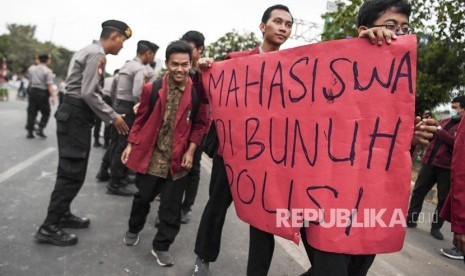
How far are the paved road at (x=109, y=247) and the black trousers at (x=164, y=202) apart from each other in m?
0.20

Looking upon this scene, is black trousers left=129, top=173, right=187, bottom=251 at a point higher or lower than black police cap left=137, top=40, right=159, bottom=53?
lower

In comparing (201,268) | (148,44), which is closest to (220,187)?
(201,268)

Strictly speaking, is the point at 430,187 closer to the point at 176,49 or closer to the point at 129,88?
the point at 176,49

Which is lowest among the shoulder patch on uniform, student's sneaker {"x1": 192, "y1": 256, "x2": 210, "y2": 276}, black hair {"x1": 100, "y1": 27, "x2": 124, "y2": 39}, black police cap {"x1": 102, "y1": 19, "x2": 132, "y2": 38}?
student's sneaker {"x1": 192, "y1": 256, "x2": 210, "y2": 276}

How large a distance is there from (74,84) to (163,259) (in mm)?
1577

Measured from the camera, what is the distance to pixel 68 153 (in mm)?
3037

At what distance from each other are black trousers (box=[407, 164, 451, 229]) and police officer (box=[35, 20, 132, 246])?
397 centimetres

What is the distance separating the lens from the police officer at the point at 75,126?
2.99 metres

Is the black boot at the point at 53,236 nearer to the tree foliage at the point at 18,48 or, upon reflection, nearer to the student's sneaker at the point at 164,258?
the student's sneaker at the point at 164,258

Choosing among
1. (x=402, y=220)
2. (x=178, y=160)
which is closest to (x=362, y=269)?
(x=402, y=220)

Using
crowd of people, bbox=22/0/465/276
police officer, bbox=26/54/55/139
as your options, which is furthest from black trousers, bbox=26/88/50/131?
crowd of people, bbox=22/0/465/276

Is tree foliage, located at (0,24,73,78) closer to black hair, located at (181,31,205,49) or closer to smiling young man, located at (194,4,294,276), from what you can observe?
black hair, located at (181,31,205,49)

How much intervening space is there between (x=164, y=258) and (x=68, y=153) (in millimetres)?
1141

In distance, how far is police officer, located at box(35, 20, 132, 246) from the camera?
299 cm
